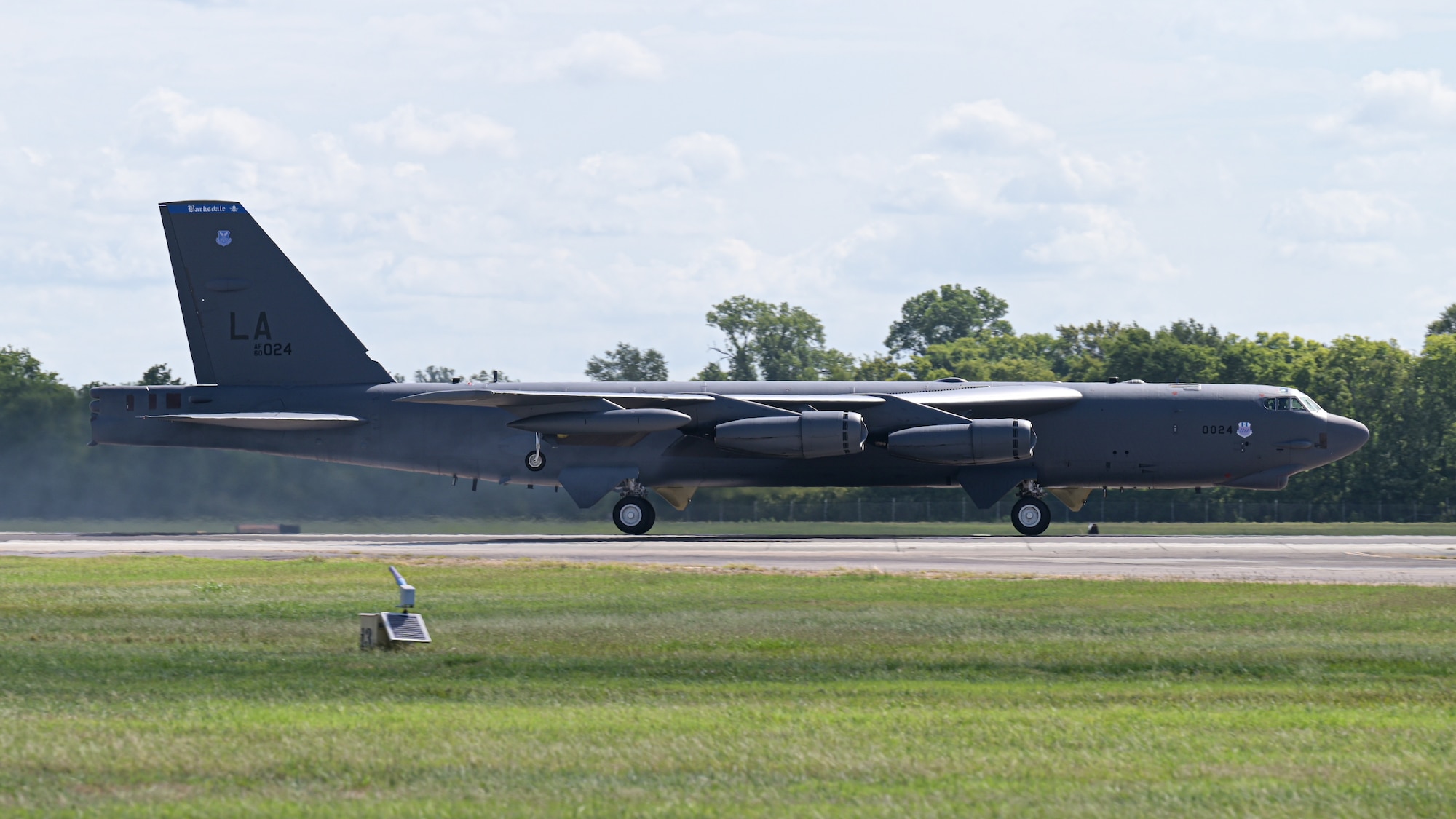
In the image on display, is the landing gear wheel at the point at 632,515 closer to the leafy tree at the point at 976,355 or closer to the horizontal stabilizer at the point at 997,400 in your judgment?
the horizontal stabilizer at the point at 997,400

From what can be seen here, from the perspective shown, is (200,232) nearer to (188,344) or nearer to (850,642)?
(188,344)

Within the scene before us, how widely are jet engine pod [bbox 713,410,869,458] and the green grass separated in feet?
12.8

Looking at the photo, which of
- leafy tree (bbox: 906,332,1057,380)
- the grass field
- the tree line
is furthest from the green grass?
leafy tree (bbox: 906,332,1057,380)

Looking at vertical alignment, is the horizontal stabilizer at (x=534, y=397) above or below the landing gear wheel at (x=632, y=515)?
above

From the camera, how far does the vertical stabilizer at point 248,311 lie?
127ft

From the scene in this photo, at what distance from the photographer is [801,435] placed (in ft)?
117

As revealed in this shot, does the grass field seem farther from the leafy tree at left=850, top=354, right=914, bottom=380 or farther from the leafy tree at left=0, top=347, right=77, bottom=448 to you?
the leafy tree at left=850, top=354, right=914, bottom=380

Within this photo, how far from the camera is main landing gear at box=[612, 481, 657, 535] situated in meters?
38.2

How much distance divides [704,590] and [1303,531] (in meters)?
25.3

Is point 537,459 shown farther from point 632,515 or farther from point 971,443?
point 971,443

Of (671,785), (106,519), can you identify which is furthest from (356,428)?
(671,785)

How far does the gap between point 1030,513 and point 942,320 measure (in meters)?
102

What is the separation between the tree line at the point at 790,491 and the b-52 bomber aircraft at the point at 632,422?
2.72 m

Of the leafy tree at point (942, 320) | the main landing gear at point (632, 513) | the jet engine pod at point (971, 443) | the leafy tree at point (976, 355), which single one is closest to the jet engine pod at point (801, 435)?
the jet engine pod at point (971, 443)
